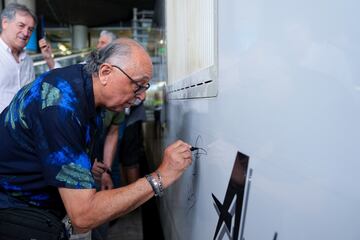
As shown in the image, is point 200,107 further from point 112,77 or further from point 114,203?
point 114,203

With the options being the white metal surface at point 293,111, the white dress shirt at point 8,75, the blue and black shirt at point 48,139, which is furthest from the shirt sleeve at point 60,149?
the white dress shirt at point 8,75

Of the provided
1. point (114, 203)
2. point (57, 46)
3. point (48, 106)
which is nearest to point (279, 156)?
point (114, 203)

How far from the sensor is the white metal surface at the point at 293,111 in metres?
0.76

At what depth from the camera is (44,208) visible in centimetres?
186

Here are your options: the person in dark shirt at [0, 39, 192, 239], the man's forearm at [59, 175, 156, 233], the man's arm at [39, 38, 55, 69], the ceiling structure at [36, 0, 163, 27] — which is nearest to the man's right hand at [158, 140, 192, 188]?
the person in dark shirt at [0, 39, 192, 239]

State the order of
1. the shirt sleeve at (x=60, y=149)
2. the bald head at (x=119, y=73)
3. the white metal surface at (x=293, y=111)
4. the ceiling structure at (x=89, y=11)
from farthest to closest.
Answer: the ceiling structure at (x=89, y=11) < the bald head at (x=119, y=73) < the shirt sleeve at (x=60, y=149) < the white metal surface at (x=293, y=111)

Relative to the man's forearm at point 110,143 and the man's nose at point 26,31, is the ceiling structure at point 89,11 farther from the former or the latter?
the man's nose at point 26,31

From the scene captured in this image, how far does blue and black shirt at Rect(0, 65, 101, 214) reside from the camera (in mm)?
1531

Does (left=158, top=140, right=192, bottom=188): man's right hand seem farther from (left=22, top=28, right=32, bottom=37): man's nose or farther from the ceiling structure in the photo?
the ceiling structure

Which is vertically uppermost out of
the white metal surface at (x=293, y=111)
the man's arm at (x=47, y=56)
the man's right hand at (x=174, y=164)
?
→ the man's arm at (x=47, y=56)

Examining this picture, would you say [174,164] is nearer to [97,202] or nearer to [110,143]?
[97,202]

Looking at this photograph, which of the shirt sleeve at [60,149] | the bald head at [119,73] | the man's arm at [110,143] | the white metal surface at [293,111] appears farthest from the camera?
the man's arm at [110,143]

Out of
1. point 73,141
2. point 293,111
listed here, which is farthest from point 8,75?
point 293,111

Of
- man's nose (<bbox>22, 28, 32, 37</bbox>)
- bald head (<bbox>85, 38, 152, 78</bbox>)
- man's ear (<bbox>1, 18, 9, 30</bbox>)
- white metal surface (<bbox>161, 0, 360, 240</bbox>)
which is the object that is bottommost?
white metal surface (<bbox>161, 0, 360, 240</bbox>)
